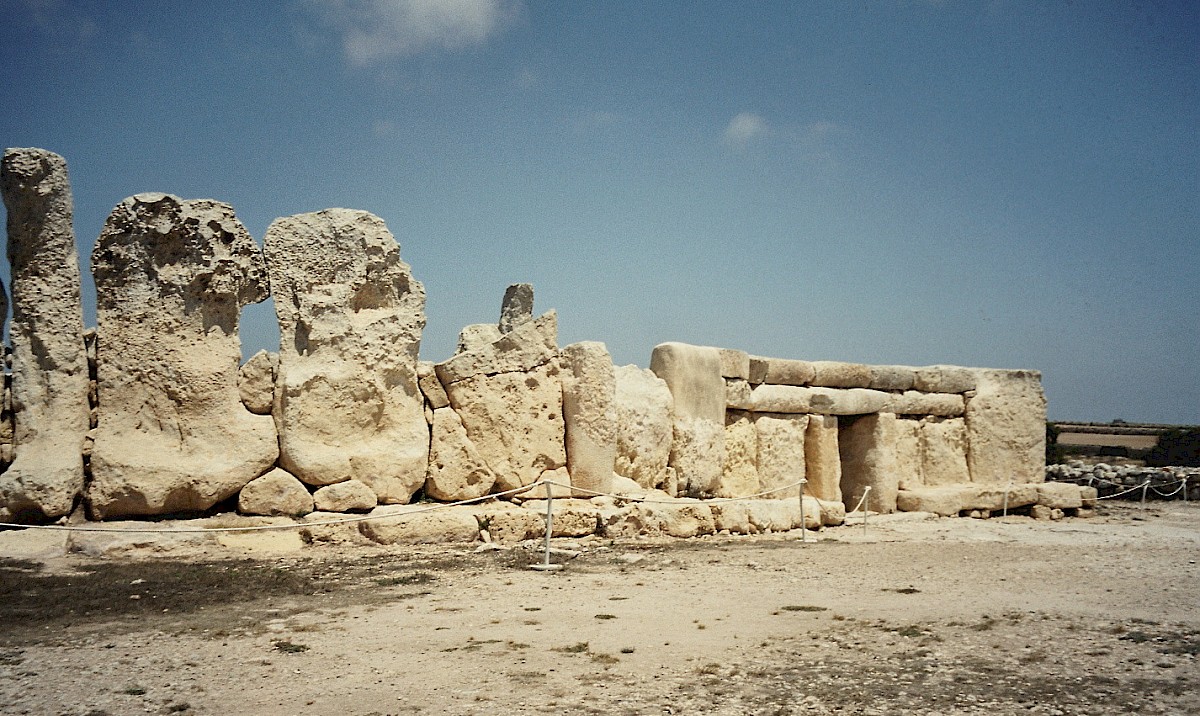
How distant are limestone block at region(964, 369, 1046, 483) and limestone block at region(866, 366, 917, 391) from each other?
1156 mm

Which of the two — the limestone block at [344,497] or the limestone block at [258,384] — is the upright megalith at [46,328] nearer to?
the limestone block at [258,384]

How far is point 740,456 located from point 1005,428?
15.4 feet

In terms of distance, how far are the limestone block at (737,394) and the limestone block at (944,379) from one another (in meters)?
3.24

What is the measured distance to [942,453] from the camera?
42.2ft

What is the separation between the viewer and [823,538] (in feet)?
30.7

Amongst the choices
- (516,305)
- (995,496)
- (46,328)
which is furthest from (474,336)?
(995,496)

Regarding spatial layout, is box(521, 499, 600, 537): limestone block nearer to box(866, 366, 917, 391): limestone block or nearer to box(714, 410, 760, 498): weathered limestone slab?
box(714, 410, 760, 498): weathered limestone slab

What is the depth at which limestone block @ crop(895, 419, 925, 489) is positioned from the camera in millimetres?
12477

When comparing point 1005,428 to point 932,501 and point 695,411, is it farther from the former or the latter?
point 695,411

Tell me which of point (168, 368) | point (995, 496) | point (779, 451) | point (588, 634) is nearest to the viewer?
point (588, 634)

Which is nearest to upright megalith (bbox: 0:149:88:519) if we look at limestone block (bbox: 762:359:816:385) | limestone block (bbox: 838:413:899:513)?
limestone block (bbox: 762:359:816:385)

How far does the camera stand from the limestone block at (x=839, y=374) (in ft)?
38.5

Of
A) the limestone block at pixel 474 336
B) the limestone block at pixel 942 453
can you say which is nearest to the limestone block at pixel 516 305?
the limestone block at pixel 474 336

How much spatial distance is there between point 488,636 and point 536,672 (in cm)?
72
